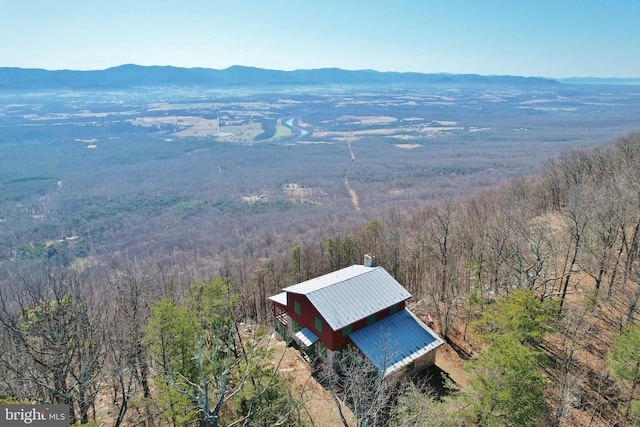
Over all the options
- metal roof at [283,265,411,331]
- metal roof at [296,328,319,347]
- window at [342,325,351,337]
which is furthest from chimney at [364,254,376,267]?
metal roof at [296,328,319,347]

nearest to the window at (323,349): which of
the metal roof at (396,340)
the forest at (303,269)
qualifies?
the forest at (303,269)

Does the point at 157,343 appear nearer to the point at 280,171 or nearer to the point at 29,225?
the point at 29,225

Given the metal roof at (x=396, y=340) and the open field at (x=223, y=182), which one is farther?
the open field at (x=223, y=182)

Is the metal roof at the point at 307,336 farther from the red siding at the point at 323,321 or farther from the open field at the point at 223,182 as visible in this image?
the open field at the point at 223,182

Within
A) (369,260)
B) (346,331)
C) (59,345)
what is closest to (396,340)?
(346,331)

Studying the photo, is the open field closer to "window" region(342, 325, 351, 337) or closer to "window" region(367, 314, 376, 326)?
"window" region(367, 314, 376, 326)

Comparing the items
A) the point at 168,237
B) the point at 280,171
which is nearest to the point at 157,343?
the point at 168,237
